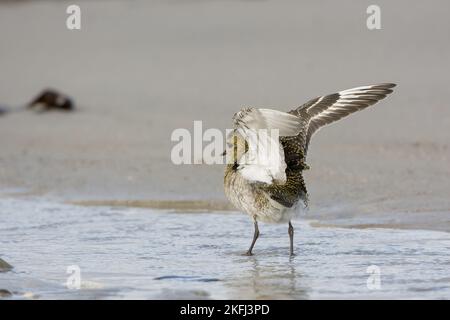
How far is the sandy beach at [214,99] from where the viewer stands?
31.5 feet

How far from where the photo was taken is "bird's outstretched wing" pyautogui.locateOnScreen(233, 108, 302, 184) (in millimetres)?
7039

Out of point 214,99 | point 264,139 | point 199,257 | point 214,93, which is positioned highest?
point 214,93

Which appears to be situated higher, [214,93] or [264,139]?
[214,93]

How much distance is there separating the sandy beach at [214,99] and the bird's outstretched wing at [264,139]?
0.65 m

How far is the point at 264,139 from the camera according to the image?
727 cm

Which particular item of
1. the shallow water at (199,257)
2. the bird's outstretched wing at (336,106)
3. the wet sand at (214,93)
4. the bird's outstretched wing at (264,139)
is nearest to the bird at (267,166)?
the bird's outstretched wing at (264,139)

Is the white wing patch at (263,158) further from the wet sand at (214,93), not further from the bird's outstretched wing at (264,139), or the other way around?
the wet sand at (214,93)

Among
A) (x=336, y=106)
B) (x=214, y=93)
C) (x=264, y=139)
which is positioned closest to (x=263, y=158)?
(x=264, y=139)

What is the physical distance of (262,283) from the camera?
689 cm

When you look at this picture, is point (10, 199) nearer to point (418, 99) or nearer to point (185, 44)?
point (418, 99)

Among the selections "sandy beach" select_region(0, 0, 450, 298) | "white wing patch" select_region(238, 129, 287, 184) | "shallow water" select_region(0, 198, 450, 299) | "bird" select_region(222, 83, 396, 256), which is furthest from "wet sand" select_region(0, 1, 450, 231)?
"white wing patch" select_region(238, 129, 287, 184)

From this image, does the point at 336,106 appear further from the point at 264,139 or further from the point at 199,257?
the point at 199,257

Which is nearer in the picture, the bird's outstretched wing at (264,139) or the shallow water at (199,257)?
the shallow water at (199,257)

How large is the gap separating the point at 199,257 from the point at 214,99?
237 inches
